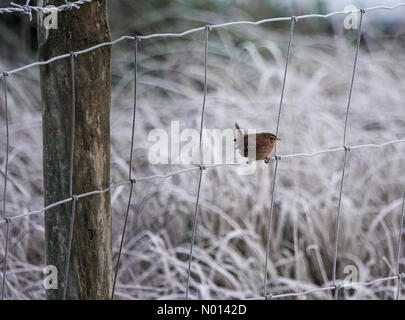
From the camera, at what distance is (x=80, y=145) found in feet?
3.46

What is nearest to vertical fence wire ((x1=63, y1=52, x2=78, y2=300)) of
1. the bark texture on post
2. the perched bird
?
the bark texture on post

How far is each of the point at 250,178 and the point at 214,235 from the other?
224 mm

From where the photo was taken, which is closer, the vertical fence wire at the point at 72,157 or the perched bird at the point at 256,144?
the vertical fence wire at the point at 72,157

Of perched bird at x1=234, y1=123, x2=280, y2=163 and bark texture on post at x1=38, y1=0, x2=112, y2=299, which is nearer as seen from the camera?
bark texture on post at x1=38, y1=0, x2=112, y2=299

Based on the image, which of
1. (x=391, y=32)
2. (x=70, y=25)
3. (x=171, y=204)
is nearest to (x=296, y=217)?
(x=171, y=204)

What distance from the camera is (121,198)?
1995 mm

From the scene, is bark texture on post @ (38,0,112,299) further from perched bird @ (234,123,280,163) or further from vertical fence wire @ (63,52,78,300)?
perched bird @ (234,123,280,163)

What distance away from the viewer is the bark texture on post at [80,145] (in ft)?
3.40

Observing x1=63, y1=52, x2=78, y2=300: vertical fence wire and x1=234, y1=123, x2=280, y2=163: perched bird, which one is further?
x1=234, y1=123, x2=280, y2=163: perched bird

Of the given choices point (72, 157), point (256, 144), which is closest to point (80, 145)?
point (72, 157)

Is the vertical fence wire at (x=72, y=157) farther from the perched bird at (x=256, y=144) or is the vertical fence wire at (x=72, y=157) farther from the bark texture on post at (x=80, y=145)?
the perched bird at (x=256, y=144)

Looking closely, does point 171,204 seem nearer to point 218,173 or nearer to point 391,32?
point 218,173

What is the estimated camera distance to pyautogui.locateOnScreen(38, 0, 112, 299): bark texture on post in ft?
3.40

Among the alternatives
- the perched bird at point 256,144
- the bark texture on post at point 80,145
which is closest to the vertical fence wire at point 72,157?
the bark texture on post at point 80,145
